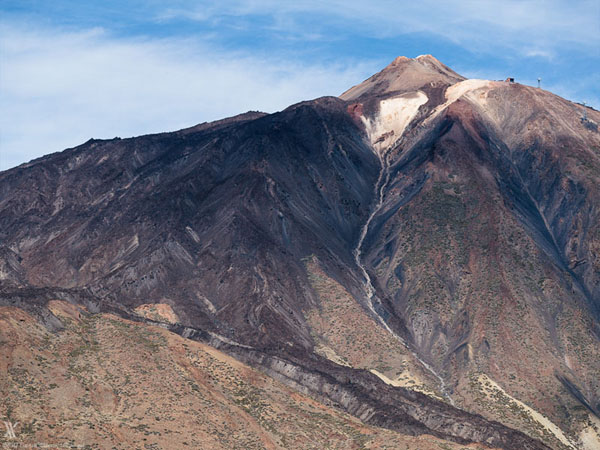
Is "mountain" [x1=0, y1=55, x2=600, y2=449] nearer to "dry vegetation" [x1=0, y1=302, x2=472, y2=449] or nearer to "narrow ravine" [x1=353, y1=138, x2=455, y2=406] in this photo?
"narrow ravine" [x1=353, y1=138, x2=455, y2=406]

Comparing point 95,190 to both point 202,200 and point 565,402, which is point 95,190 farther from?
point 565,402

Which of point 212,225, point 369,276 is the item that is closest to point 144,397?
point 212,225

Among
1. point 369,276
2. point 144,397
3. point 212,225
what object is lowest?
point 144,397

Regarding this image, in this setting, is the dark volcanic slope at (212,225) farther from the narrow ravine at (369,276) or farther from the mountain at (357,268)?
the narrow ravine at (369,276)

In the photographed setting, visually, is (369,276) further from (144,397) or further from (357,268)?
(144,397)

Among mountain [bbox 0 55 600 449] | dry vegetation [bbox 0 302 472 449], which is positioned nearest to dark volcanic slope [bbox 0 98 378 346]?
mountain [bbox 0 55 600 449]

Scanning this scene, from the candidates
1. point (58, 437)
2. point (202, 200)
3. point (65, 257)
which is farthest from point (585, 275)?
point (58, 437)

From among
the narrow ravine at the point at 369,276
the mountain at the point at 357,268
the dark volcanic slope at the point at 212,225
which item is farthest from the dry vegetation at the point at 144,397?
the narrow ravine at the point at 369,276

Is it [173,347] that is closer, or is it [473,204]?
[173,347]
